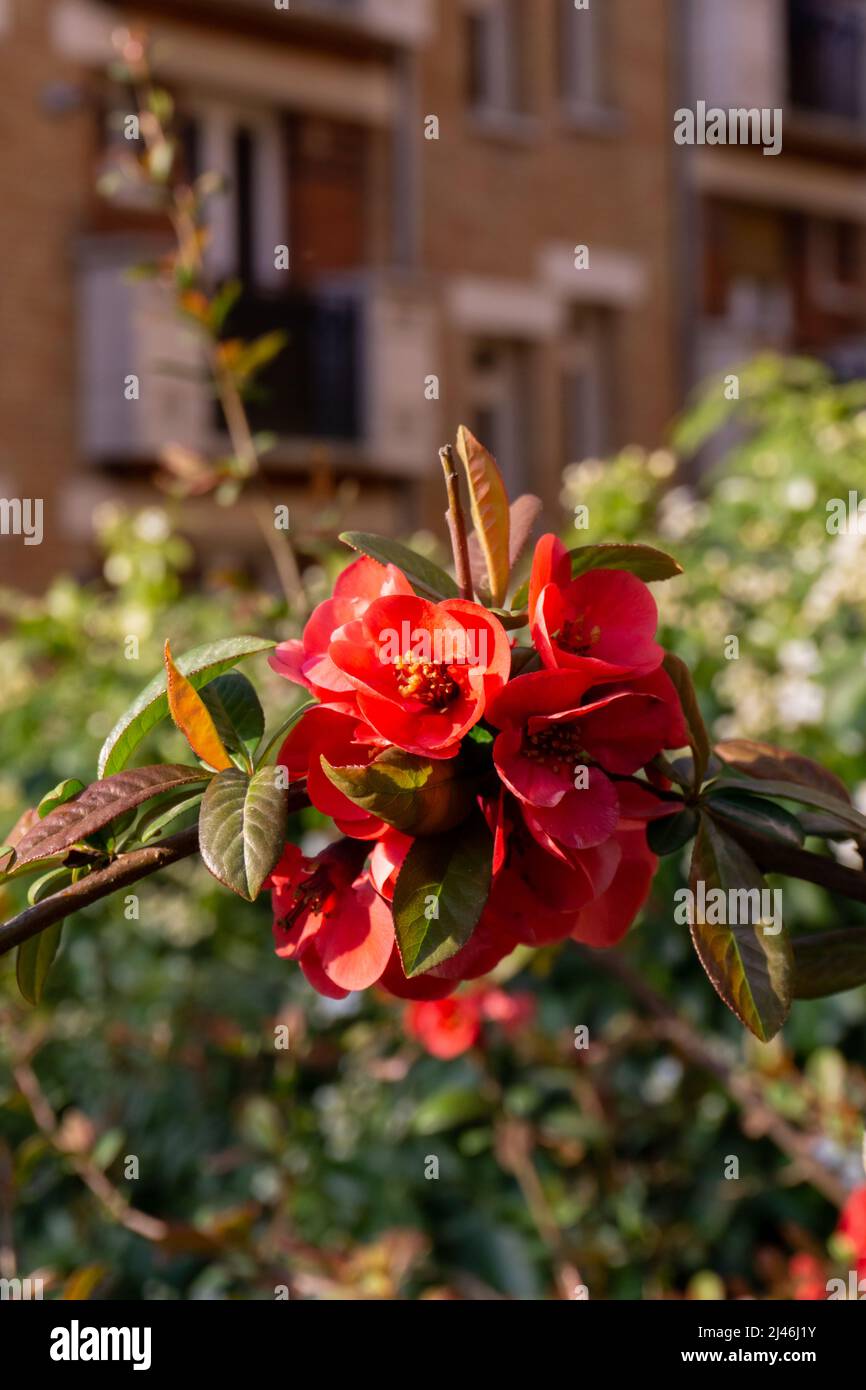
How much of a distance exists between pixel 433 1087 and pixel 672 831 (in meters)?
1.73

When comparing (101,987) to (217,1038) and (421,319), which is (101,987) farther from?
(421,319)

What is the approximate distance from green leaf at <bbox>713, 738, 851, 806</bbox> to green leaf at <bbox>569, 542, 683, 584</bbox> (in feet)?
0.34

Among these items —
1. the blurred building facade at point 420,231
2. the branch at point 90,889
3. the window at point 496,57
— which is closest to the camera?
the branch at point 90,889

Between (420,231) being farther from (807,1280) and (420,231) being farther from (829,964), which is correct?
(829,964)

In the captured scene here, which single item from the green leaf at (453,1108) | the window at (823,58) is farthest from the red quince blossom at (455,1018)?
the window at (823,58)

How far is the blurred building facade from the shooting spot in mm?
10781

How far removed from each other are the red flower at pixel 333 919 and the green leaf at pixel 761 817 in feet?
0.46

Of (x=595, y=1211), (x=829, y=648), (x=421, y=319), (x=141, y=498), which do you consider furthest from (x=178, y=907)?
(x=421, y=319)

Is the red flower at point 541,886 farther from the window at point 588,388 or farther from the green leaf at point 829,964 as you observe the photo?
the window at point 588,388

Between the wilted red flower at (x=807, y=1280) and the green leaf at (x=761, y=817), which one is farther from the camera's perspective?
the wilted red flower at (x=807, y=1280)

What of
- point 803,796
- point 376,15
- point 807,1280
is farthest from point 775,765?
point 376,15

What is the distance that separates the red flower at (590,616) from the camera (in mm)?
674

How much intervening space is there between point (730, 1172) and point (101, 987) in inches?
41.7

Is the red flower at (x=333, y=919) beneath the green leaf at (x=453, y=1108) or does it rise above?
above
